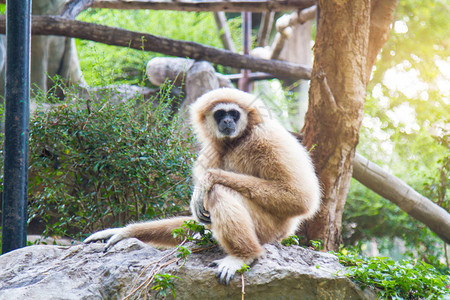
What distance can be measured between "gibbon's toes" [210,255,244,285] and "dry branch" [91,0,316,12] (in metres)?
5.54

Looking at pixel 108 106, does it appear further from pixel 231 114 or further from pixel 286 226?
pixel 286 226

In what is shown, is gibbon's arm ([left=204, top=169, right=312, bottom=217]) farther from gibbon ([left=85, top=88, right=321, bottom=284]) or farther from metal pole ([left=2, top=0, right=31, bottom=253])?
metal pole ([left=2, top=0, right=31, bottom=253])

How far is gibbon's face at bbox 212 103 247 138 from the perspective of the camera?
3.55 m

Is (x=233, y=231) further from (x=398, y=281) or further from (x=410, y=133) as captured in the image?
(x=410, y=133)

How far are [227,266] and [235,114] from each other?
1.45 m

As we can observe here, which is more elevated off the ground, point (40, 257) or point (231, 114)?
point (231, 114)

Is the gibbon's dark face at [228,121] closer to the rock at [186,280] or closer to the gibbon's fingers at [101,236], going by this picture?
the rock at [186,280]

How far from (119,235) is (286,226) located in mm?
1322

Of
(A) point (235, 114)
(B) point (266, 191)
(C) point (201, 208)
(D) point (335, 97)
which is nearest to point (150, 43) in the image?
(D) point (335, 97)

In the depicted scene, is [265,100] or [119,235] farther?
[265,100]

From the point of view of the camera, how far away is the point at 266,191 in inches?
120

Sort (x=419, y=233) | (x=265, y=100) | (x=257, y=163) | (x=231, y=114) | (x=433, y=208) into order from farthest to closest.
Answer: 1. (x=419, y=233)
2. (x=433, y=208)
3. (x=265, y=100)
4. (x=231, y=114)
5. (x=257, y=163)

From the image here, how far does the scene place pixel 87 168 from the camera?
4066 mm

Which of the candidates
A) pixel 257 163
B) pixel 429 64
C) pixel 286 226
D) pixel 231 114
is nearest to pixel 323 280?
pixel 286 226
